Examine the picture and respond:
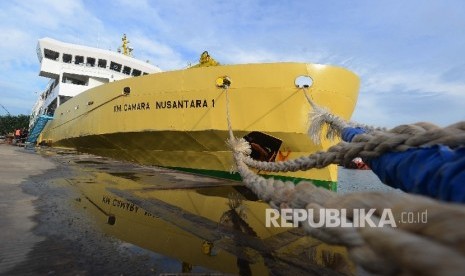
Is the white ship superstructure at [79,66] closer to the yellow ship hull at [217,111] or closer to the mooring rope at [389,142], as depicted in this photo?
the yellow ship hull at [217,111]

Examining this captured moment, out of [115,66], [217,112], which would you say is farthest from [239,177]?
[115,66]

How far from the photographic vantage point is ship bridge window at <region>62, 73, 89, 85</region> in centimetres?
1950

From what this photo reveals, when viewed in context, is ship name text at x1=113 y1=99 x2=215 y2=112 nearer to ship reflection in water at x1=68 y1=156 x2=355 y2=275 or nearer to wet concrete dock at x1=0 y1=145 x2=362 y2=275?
ship reflection in water at x1=68 y1=156 x2=355 y2=275

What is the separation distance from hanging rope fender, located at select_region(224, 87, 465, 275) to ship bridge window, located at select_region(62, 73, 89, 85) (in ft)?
65.7

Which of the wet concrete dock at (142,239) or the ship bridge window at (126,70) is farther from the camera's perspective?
the ship bridge window at (126,70)

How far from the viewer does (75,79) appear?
20438 mm

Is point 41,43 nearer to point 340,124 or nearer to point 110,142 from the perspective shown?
point 110,142

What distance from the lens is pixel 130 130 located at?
9289mm

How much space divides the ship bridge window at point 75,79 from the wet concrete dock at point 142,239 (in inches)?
658

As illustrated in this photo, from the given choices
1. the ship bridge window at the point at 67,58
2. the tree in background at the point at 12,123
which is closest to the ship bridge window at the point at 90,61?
the ship bridge window at the point at 67,58

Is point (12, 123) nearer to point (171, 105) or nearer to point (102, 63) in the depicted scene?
point (102, 63)

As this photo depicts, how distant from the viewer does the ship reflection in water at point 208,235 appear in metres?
2.26

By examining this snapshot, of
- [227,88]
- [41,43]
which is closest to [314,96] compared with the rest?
[227,88]

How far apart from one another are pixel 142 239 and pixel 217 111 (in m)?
5.42
